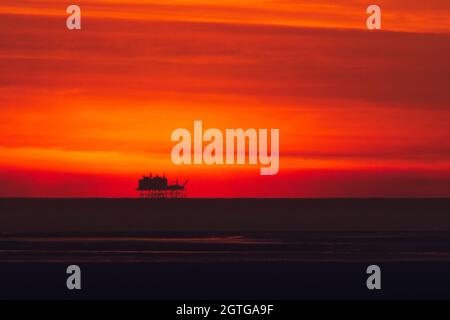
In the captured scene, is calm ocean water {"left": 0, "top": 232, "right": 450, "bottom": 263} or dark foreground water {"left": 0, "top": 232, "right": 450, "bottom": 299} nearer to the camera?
dark foreground water {"left": 0, "top": 232, "right": 450, "bottom": 299}

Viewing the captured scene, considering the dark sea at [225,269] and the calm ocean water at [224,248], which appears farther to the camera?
the calm ocean water at [224,248]
